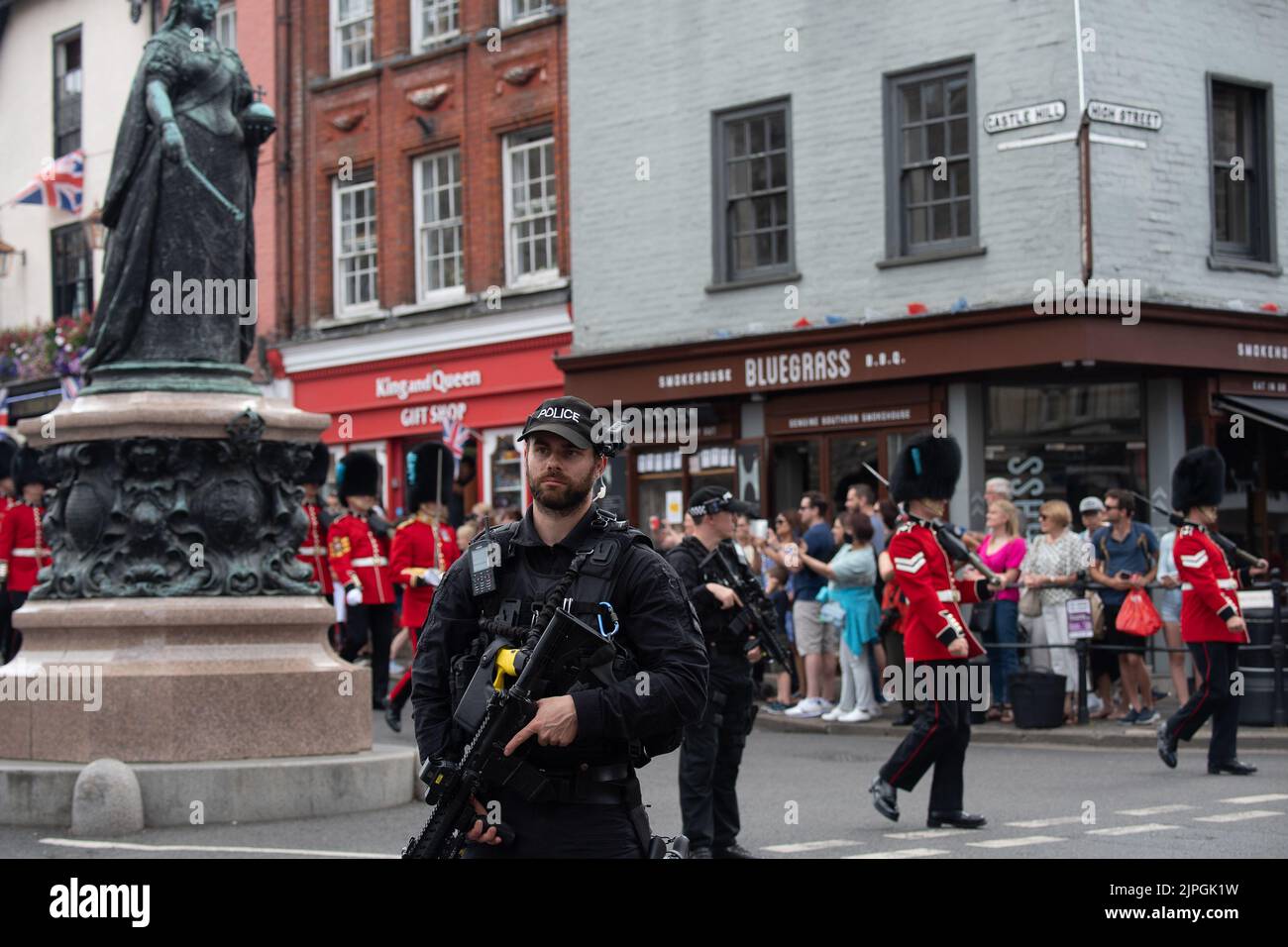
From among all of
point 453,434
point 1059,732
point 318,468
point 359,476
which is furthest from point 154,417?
point 453,434

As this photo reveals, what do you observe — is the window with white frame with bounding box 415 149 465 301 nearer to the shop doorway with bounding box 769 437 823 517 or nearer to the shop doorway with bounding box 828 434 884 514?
the shop doorway with bounding box 769 437 823 517

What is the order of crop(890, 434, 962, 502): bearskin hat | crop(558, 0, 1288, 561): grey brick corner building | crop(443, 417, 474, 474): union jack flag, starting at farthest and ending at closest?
crop(443, 417, 474, 474): union jack flag → crop(558, 0, 1288, 561): grey brick corner building → crop(890, 434, 962, 502): bearskin hat

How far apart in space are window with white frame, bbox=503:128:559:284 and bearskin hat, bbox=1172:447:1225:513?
48.0 feet

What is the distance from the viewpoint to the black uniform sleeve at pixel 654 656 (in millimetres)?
5305

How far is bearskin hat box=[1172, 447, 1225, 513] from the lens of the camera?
1350cm

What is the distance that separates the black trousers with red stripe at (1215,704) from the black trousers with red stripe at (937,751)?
2.57 m

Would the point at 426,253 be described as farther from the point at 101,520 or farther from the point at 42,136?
the point at 101,520

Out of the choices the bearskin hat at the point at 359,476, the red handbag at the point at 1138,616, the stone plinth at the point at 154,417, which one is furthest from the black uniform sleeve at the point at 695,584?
the bearskin hat at the point at 359,476

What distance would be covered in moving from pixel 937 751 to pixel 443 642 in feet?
20.2

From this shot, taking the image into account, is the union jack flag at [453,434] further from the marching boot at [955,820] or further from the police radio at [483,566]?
the police radio at [483,566]

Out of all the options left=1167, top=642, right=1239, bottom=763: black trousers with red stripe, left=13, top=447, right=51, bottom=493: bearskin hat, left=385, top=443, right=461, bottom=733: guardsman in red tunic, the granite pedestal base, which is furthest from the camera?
left=13, top=447, right=51, bottom=493: bearskin hat

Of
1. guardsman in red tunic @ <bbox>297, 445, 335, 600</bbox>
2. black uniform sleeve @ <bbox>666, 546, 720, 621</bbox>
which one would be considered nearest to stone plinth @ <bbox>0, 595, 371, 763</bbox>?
black uniform sleeve @ <bbox>666, 546, 720, 621</bbox>

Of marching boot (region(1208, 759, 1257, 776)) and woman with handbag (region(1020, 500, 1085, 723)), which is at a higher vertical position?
woman with handbag (region(1020, 500, 1085, 723))
